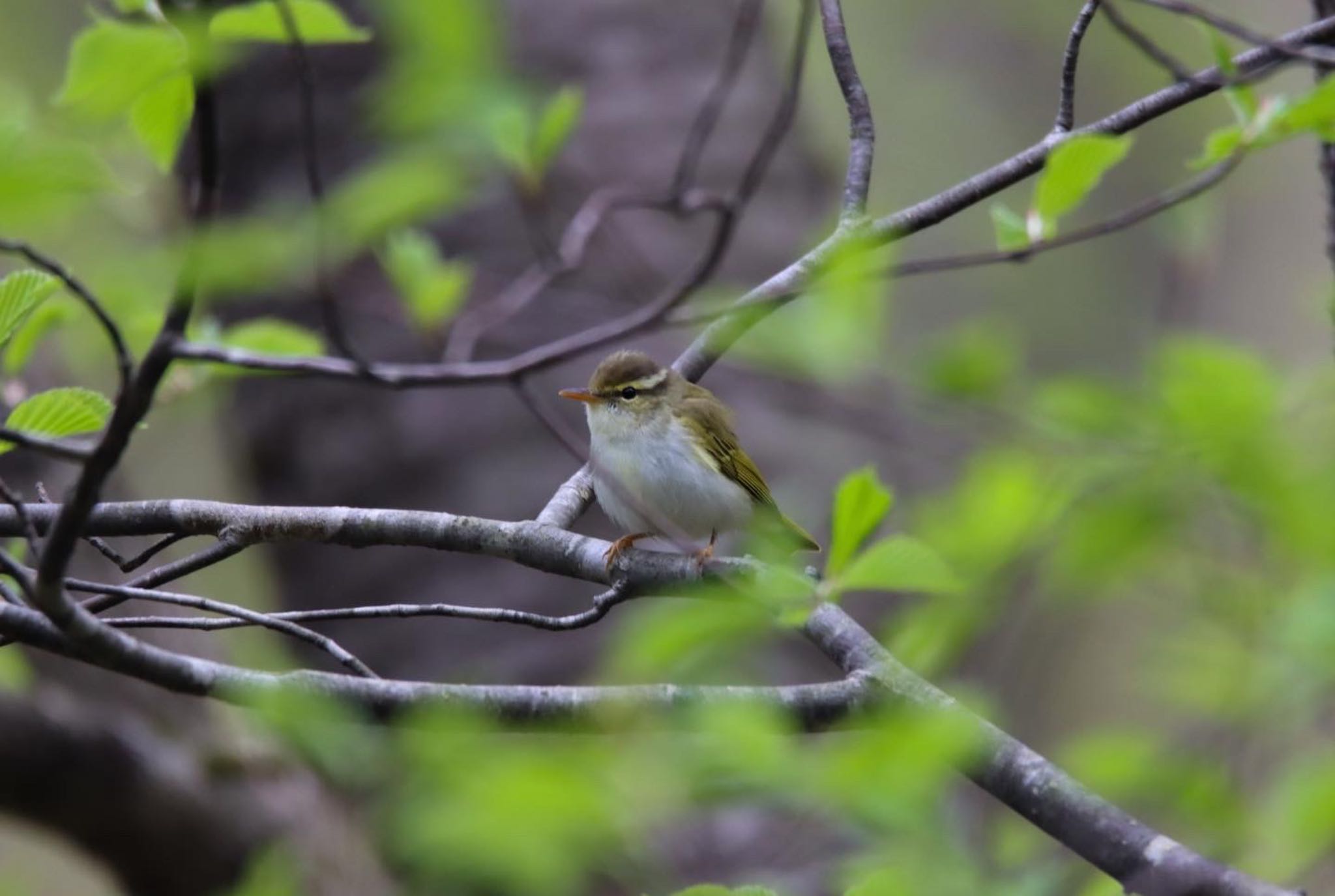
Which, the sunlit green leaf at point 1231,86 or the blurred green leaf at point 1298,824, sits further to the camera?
the blurred green leaf at point 1298,824

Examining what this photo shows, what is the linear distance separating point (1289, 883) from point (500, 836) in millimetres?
2547

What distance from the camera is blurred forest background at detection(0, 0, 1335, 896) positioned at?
3.77 m

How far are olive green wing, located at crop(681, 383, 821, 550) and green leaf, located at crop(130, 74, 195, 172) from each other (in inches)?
83.1

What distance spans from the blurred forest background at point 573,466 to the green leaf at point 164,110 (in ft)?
3.35

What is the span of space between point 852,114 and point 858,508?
0.97m

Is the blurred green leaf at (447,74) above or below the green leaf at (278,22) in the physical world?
below

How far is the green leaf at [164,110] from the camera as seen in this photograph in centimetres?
195

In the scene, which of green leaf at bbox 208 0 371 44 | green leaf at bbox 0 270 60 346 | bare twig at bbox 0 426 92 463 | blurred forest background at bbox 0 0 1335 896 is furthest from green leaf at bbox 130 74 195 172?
blurred forest background at bbox 0 0 1335 896

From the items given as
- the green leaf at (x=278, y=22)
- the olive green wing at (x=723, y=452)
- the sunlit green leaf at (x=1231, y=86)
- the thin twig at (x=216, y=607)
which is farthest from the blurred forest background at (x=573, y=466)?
the green leaf at (x=278, y=22)

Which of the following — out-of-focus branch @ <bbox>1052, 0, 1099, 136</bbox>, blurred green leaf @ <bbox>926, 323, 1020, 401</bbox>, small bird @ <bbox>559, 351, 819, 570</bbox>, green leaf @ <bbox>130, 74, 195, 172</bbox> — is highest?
out-of-focus branch @ <bbox>1052, 0, 1099, 136</bbox>

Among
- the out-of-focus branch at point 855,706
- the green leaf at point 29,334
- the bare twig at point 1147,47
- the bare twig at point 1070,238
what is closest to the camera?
the out-of-focus branch at point 855,706

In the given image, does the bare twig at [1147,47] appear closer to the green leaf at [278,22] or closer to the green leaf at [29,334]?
the green leaf at [278,22]

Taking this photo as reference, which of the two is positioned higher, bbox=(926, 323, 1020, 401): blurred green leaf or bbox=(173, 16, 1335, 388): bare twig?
bbox=(173, 16, 1335, 388): bare twig

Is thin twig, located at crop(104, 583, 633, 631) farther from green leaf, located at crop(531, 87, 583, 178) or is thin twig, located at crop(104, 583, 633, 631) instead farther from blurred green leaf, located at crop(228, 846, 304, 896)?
green leaf, located at crop(531, 87, 583, 178)
